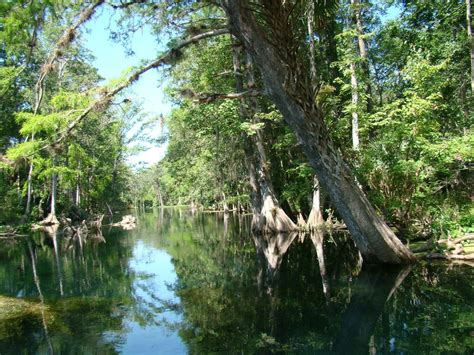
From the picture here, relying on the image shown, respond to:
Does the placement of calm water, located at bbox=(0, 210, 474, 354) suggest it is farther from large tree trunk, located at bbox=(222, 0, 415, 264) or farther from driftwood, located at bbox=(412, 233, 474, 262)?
large tree trunk, located at bbox=(222, 0, 415, 264)

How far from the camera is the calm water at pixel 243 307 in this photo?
194 inches

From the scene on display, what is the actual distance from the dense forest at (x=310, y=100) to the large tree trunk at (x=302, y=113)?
0.08ft

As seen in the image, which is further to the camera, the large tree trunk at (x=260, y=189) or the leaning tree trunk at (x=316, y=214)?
the large tree trunk at (x=260, y=189)

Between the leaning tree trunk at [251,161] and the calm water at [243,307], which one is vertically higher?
the leaning tree trunk at [251,161]

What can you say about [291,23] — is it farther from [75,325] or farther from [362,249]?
[75,325]

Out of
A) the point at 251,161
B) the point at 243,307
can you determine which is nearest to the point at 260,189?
the point at 251,161

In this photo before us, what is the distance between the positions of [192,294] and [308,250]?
560 cm

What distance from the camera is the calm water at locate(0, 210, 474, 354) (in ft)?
16.2

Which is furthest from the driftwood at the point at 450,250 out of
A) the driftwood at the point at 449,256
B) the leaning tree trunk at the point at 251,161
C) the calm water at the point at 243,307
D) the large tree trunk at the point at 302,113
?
the leaning tree trunk at the point at 251,161

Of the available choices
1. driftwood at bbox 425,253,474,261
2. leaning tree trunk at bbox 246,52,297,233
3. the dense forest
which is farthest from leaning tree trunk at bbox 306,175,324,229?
driftwood at bbox 425,253,474,261

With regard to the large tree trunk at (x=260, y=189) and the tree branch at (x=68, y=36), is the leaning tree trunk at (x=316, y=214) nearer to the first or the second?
the large tree trunk at (x=260, y=189)

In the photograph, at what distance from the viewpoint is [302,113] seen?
6965mm

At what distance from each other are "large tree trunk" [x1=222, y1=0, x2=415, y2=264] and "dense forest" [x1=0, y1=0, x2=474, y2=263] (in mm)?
23

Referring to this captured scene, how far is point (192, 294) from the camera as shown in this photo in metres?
7.90
